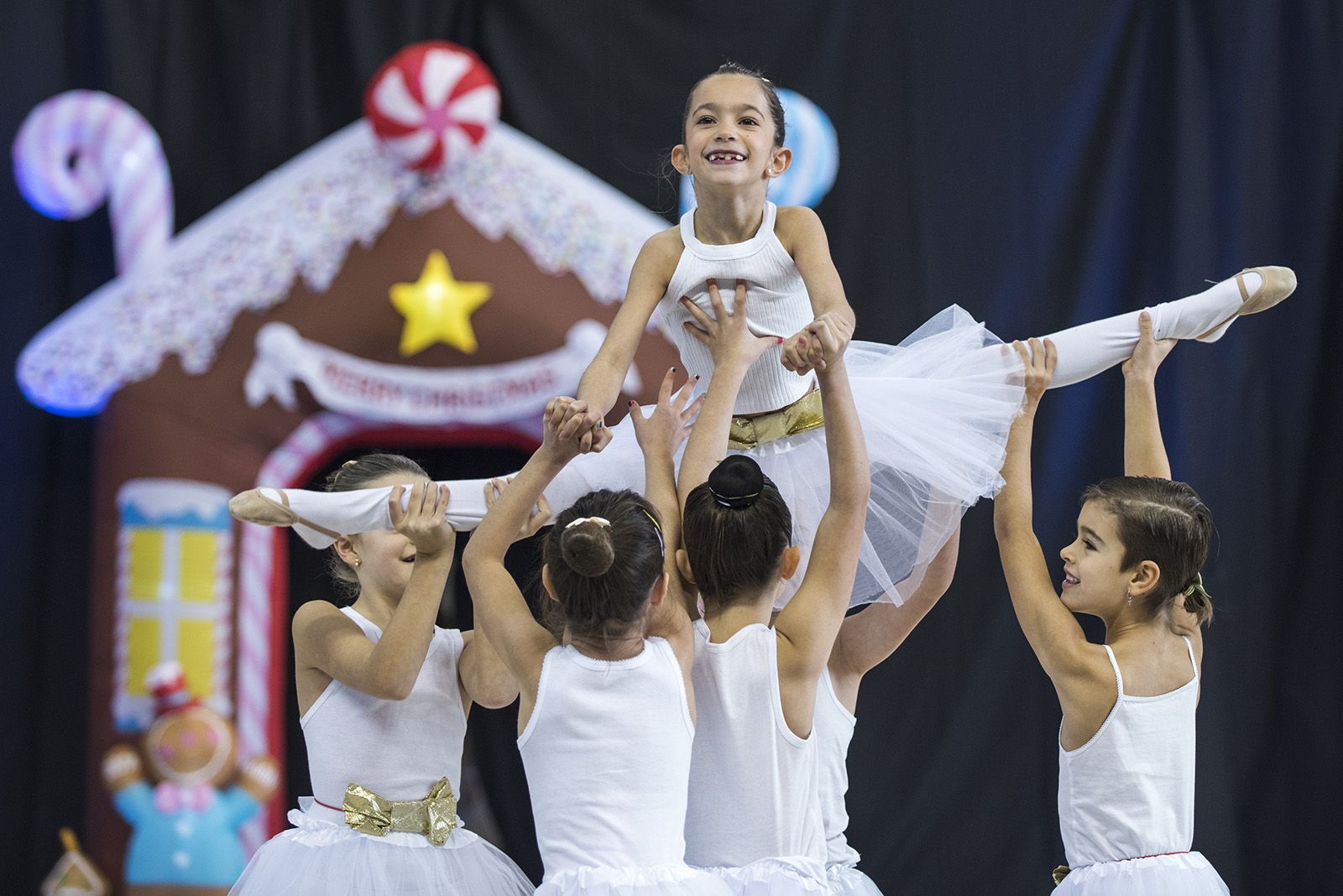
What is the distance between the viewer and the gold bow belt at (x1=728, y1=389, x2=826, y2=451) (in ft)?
7.47

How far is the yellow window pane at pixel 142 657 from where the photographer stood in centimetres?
365

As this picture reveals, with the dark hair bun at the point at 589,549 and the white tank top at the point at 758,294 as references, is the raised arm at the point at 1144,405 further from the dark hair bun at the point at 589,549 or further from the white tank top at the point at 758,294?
the dark hair bun at the point at 589,549

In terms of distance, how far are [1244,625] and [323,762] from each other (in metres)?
2.74

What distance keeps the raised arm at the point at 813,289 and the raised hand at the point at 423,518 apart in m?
0.56

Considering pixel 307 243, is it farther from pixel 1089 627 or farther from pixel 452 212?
pixel 1089 627

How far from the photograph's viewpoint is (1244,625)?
3814 mm

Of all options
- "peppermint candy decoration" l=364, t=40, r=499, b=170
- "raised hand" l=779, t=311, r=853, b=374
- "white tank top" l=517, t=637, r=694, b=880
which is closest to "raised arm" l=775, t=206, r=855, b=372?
"raised hand" l=779, t=311, r=853, b=374

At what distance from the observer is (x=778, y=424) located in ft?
7.48

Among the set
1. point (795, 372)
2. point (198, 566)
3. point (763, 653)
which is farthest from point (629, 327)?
point (198, 566)

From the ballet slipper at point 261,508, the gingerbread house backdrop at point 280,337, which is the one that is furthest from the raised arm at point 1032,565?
the gingerbread house backdrop at point 280,337

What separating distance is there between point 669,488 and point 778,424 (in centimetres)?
41

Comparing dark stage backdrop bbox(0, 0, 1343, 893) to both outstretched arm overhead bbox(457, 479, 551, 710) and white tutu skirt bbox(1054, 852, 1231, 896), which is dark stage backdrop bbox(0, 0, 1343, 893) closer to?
white tutu skirt bbox(1054, 852, 1231, 896)

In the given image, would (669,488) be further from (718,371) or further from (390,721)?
(390,721)

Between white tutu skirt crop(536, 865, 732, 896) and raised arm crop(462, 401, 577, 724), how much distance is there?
0.21m
